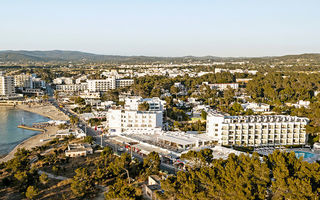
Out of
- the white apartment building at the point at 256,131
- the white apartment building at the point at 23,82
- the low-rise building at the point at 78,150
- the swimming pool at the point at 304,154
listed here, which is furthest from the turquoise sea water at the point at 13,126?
the swimming pool at the point at 304,154

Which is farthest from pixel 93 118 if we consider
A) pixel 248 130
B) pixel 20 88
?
pixel 20 88

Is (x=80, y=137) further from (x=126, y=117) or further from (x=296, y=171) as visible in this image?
(x=296, y=171)

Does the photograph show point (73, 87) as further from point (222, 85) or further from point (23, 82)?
point (222, 85)

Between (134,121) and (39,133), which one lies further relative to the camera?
(39,133)

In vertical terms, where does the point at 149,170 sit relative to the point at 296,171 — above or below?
below

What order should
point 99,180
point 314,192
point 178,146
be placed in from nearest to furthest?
1. point 314,192
2. point 99,180
3. point 178,146

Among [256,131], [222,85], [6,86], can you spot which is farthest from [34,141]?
→ [222,85]

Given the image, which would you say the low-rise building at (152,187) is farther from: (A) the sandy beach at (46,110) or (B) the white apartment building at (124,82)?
(B) the white apartment building at (124,82)
